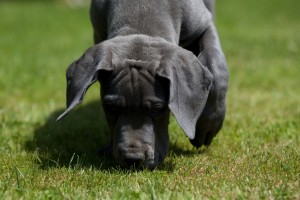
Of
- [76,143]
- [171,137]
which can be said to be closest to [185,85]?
[171,137]

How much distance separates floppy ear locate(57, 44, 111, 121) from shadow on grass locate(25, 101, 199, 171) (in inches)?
19.6

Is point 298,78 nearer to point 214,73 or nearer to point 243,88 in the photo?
point 243,88

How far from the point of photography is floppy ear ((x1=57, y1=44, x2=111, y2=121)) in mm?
4336

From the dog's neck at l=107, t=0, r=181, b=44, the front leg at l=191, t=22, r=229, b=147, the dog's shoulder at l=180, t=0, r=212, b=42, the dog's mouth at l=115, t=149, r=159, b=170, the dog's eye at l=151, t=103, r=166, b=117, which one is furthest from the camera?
the dog's shoulder at l=180, t=0, r=212, b=42

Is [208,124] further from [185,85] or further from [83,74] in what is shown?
[83,74]

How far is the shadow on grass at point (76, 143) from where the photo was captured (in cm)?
475

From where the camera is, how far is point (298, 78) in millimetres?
Result: 8461

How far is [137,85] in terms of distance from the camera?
14.2ft

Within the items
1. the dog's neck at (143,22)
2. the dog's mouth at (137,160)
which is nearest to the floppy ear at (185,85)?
the dog's mouth at (137,160)

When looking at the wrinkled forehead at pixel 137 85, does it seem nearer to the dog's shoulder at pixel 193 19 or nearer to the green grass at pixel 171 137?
the green grass at pixel 171 137

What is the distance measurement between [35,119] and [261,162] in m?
2.86

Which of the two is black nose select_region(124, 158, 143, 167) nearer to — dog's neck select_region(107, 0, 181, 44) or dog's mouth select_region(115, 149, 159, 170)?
dog's mouth select_region(115, 149, 159, 170)

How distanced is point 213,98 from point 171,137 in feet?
2.63

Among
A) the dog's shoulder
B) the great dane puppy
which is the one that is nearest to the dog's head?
the great dane puppy
